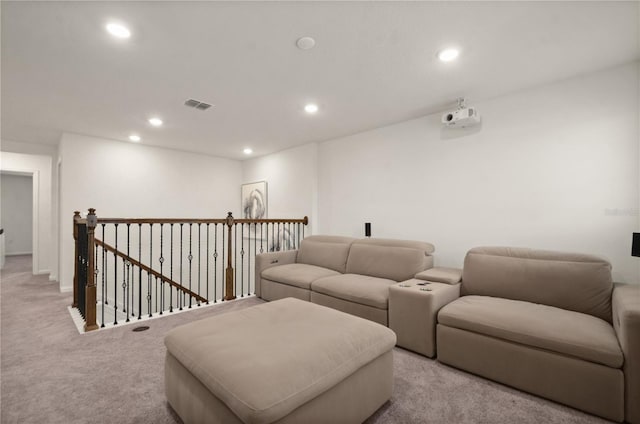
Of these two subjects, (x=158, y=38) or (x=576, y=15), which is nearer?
(x=576, y=15)

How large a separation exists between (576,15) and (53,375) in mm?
4568

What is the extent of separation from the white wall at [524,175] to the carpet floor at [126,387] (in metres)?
1.70

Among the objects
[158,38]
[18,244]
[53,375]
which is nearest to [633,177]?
[158,38]

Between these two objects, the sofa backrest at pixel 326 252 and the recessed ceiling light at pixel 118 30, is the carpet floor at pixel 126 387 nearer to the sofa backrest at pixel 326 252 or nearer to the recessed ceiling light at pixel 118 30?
the sofa backrest at pixel 326 252

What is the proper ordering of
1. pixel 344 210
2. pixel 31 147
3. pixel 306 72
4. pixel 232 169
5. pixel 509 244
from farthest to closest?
pixel 232 169
pixel 31 147
pixel 344 210
pixel 509 244
pixel 306 72

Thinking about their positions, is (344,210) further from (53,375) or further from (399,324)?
(53,375)

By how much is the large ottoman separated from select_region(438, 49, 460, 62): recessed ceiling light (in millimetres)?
2253

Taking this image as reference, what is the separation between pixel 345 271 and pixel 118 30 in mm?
3370

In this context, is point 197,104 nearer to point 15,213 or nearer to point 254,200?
point 254,200

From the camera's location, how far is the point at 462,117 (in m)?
3.13

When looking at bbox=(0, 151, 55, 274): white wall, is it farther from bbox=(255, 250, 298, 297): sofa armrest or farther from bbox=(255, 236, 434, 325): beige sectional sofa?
bbox=(255, 236, 434, 325): beige sectional sofa

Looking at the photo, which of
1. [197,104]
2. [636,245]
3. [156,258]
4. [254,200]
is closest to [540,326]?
[636,245]

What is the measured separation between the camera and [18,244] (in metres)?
8.81

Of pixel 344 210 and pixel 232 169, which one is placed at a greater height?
pixel 232 169
